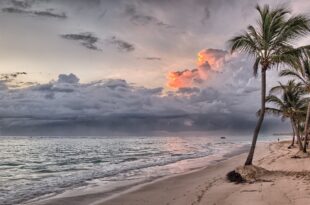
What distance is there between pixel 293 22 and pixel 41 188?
1679 cm

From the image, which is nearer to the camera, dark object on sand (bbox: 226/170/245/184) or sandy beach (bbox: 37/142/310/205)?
sandy beach (bbox: 37/142/310/205)

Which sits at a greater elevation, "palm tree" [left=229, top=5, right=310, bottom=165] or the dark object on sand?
"palm tree" [left=229, top=5, right=310, bottom=165]

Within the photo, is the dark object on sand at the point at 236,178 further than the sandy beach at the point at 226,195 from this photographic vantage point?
Yes

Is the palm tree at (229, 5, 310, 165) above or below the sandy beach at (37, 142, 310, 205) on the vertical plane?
above

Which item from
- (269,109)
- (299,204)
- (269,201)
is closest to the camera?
(299,204)

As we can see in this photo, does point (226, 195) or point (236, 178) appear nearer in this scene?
point (226, 195)

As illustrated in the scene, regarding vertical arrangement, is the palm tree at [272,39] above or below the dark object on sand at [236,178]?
above

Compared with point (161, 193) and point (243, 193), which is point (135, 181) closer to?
point (161, 193)

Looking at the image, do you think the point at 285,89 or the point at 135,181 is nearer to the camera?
the point at 135,181

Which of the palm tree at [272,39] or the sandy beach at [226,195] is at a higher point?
the palm tree at [272,39]

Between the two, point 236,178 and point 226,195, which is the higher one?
point 236,178

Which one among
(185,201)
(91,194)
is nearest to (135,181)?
(91,194)

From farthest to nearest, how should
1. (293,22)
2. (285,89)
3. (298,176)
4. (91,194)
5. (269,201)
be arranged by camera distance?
(285,89), (293,22), (91,194), (298,176), (269,201)

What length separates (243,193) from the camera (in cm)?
1387
